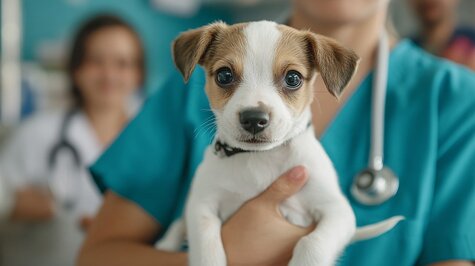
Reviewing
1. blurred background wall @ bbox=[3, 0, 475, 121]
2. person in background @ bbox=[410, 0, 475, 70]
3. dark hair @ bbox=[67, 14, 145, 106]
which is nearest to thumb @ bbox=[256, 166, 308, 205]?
person in background @ bbox=[410, 0, 475, 70]

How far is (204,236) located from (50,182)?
4.29ft

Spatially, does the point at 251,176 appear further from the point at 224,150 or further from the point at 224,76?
the point at 224,76

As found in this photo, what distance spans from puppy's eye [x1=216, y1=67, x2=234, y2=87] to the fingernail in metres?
0.17

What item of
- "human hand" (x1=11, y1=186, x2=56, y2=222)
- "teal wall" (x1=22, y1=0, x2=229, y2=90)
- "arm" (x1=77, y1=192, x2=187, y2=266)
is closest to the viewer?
"arm" (x1=77, y1=192, x2=187, y2=266)

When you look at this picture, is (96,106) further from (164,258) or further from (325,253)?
(325,253)

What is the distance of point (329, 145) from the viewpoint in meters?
0.80

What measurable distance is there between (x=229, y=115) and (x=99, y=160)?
0.56 m

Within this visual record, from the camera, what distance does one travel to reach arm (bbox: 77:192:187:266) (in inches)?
42.8

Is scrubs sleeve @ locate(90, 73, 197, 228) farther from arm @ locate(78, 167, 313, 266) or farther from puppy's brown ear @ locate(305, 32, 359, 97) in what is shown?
puppy's brown ear @ locate(305, 32, 359, 97)

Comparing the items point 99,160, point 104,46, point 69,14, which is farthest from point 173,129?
point 69,14

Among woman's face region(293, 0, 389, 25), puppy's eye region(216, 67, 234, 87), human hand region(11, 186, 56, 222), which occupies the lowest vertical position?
human hand region(11, 186, 56, 222)

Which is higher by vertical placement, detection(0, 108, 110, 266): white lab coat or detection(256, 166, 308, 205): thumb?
detection(256, 166, 308, 205): thumb

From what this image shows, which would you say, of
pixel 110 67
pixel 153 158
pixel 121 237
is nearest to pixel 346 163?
pixel 153 158

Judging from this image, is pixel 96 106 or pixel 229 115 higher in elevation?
pixel 229 115
